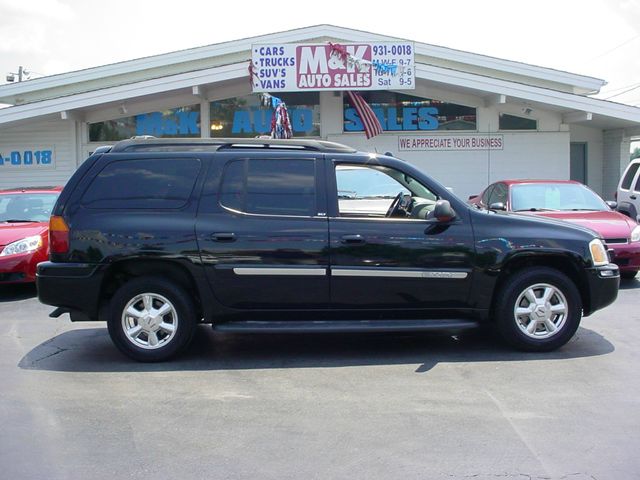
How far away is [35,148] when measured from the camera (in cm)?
1709

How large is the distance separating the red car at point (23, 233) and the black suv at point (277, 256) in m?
3.23

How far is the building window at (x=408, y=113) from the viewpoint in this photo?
16.9 metres

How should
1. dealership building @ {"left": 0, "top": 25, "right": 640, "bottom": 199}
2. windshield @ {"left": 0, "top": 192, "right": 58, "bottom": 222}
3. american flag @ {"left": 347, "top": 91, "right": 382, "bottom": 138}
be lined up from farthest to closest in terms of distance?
dealership building @ {"left": 0, "top": 25, "right": 640, "bottom": 199}, american flag @ {"left": 347, "top": 91, "right": 382, "bottom": 138}, windshield @ {"left": 0, "top": 192, "right": 58, "bottom": 222}

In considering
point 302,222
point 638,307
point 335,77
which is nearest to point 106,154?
point 302,222

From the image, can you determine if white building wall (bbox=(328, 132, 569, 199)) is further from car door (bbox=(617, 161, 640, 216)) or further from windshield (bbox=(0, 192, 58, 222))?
windshield (bbox=(0, 192, 58, 222))

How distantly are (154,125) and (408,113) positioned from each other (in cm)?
618

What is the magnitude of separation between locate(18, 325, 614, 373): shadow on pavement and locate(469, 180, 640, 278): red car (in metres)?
2.65

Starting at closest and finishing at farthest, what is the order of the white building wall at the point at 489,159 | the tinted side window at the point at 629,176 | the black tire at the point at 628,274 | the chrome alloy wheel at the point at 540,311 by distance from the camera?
the chrome alloy wheel at the point at 540,311, the black tire at the point at 628,274, the tinted side window at the point at 629,176, the white building wall at the point at 489,159

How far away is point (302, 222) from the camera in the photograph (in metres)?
6.16

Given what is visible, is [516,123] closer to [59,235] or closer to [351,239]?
[351,239]

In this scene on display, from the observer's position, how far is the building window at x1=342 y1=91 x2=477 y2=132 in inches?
666

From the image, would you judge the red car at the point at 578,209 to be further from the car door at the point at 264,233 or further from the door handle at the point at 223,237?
the door handle at the point at 223,237

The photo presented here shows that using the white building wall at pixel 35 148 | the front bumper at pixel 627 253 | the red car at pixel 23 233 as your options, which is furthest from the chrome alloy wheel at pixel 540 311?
the white building wall at pixel 35 148

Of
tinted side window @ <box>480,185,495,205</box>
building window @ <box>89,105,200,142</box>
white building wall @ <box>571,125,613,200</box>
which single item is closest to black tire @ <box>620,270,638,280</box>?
tinted side window @ <box>480,185,495,205</box>
